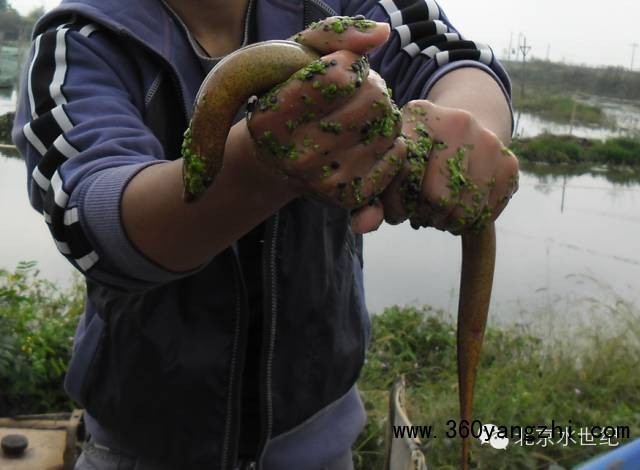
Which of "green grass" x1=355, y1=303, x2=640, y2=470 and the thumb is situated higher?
the thumb

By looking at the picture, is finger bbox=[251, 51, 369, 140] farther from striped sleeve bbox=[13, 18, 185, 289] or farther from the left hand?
striped sleeve bbox=[13, 18, 185, 289]

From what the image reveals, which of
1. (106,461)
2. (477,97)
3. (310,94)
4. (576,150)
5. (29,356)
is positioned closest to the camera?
(310,94)

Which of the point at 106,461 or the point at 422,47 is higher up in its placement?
the point at 422,47

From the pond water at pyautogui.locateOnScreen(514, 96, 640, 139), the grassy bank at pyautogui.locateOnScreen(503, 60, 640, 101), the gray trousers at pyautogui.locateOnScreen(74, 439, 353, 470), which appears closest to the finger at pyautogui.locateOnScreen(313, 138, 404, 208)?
the gray trousers at pyautogui.locateOnScreen(74, 439, 353, 470)

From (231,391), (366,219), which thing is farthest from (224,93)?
(231,391)

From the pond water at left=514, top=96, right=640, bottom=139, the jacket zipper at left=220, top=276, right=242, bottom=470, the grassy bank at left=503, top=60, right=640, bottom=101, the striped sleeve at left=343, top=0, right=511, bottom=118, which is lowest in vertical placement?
the pond water at left=514, top=96, right=640, bottom=139

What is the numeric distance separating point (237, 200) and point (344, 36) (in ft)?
0.93

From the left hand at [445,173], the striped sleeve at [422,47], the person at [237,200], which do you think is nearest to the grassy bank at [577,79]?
the striped sleeve at [422,47]

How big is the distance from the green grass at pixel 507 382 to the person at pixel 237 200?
4.74ft

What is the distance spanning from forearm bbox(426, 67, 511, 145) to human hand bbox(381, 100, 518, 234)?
0.80 ft

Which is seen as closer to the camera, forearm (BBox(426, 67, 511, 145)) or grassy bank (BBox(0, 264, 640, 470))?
forearm (BBox(426, 67, 511, 145))

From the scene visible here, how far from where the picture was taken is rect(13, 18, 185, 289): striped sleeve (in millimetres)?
1103

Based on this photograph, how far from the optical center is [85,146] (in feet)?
3.77

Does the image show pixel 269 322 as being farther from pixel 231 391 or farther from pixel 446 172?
pixel 446 172
